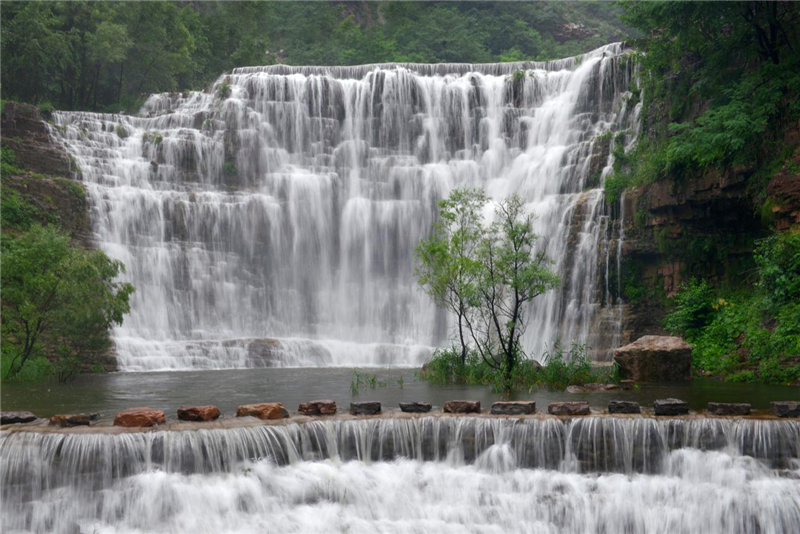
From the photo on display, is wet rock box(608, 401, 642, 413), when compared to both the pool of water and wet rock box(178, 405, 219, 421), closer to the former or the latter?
the pool of water

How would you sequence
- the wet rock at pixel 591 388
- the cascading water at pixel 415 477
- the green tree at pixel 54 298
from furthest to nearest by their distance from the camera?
the green tree at pixel 54 298, the wet rock at pixel 591 388, the cascading water at pixel 415 477

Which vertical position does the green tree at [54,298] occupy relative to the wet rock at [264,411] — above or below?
above

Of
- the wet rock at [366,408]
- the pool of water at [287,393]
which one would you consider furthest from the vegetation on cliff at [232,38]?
the wet rock at [366,408]

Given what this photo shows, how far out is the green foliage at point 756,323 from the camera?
66.1 ft

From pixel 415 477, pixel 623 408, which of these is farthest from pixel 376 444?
pixel 623 408

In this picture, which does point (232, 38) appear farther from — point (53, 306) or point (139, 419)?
point (139, 419)

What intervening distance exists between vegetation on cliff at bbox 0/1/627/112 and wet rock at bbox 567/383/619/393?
31.6 metres

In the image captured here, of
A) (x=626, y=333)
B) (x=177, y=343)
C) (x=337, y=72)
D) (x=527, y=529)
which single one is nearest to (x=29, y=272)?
(x=177, y=343)

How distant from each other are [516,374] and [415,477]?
300 inches

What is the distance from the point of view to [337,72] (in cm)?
4366

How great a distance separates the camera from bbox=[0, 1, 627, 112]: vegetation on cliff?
145 ft

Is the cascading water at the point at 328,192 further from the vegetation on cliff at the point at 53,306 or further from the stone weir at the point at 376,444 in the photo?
the stone weir at the point at 376,444

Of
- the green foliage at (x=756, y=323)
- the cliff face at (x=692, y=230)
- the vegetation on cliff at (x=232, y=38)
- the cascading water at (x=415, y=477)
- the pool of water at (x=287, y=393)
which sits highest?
the vegetation on cliff at (x=232, y=38)

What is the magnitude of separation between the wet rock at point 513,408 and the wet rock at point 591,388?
15.5 ft
